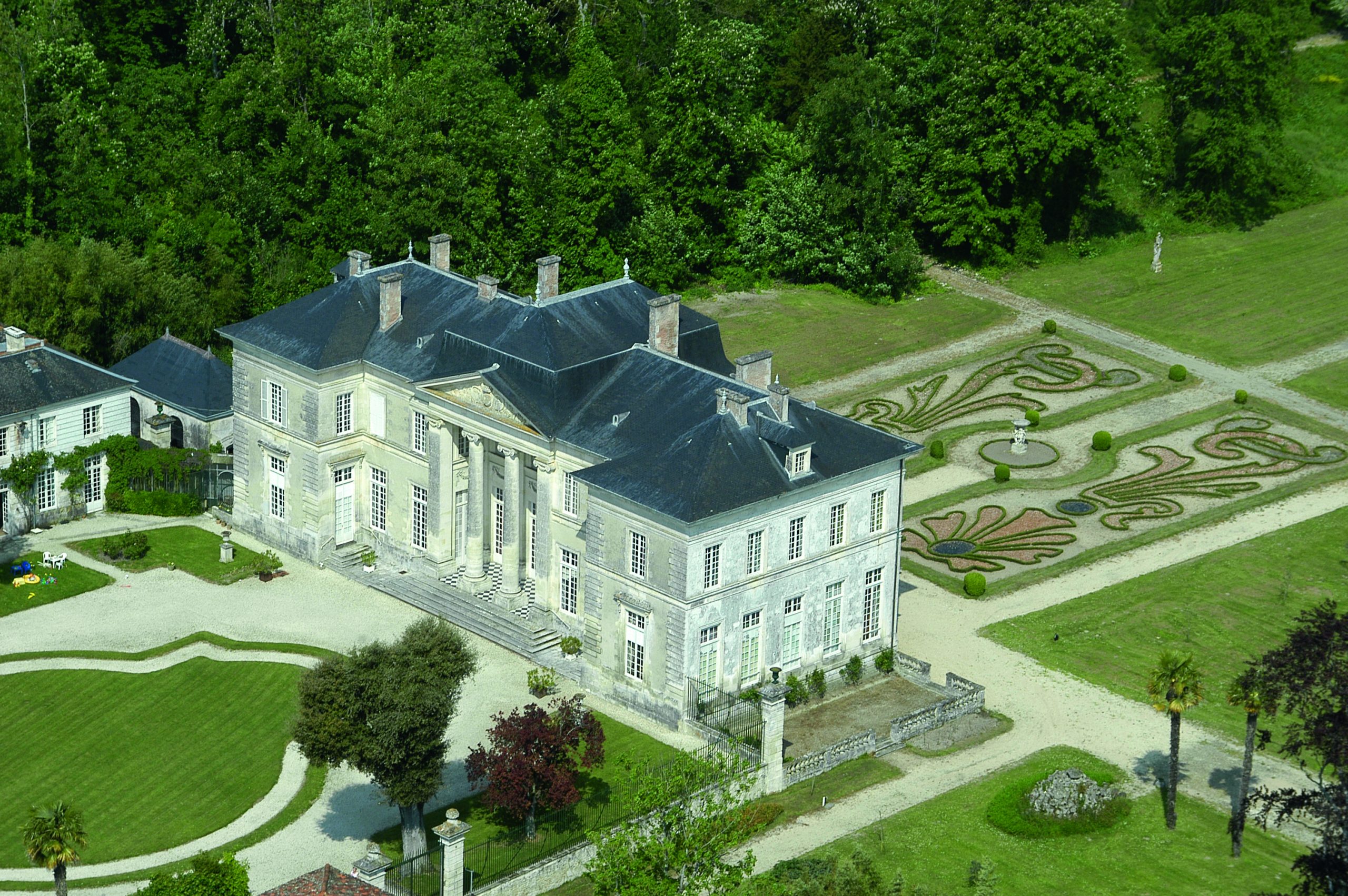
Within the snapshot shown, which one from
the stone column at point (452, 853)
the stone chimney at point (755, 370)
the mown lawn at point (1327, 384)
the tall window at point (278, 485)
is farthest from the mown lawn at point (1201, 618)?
the tall window at point (278, 485)

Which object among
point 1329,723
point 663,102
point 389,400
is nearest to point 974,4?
point 663,102

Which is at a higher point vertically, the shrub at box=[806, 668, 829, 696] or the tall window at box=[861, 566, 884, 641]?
the tall window at box=[861, 566, 884, 641]

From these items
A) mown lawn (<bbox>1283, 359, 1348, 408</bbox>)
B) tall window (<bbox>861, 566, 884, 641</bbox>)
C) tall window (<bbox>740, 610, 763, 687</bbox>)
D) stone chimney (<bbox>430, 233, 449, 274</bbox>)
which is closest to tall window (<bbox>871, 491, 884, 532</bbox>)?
tall window (<bbox>861, 566, 884, 641</bbox>)

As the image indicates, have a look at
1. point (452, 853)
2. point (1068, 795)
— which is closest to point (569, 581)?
point (452, 853)

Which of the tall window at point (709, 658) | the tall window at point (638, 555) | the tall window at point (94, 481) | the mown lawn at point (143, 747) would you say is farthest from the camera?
the tall window at point (94, 481)

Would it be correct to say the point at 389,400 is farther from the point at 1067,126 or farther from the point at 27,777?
the point at 1067,126

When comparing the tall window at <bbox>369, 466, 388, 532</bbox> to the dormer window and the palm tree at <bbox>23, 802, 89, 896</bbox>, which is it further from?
the palm tree at <bbox>23, 802, 89, 896</bbox>

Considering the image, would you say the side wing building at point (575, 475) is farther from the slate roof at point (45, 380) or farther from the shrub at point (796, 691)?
the slate roof at point (45, 380)
